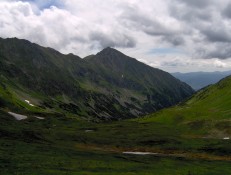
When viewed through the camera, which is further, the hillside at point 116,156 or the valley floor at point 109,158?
the hillside at point 116,156

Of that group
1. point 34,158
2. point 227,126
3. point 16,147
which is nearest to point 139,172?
point 34,158

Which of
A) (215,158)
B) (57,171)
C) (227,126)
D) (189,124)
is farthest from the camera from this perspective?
(189,124)

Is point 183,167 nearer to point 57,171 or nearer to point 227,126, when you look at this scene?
point 57,171

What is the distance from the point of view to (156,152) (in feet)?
393

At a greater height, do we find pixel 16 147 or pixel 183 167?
pixel 16 147

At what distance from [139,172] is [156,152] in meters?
51.3

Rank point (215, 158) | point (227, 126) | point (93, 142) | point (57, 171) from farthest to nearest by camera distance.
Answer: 1. point (227, 126)
2. point (93, 142)
3. point (215, 158)
4. point (57, 171)

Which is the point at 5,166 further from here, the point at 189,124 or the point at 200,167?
the point at 189,124

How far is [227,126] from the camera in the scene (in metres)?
158

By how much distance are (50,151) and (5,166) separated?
995 inches

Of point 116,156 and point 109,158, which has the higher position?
point 109,158

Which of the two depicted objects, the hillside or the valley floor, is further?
the hillside

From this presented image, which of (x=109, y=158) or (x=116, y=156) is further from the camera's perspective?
(x=116, y=156)

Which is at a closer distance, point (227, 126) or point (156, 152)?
point (156, 152)
